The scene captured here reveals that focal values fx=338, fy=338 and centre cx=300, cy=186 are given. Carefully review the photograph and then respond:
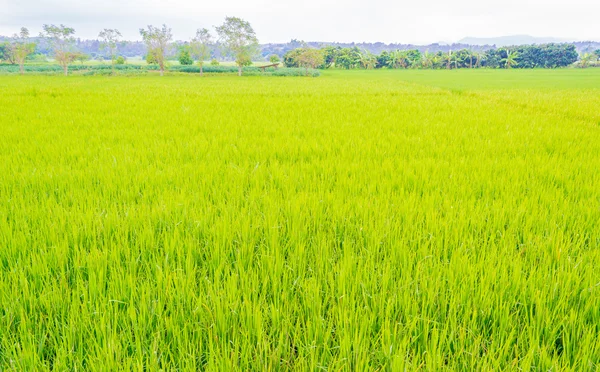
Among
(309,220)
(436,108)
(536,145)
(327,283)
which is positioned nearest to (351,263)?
(327,283)

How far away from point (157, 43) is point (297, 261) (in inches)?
1834

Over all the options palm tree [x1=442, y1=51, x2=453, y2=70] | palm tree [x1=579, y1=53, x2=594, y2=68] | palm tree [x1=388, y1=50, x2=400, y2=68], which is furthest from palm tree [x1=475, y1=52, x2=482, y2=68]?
palm tree [x1=579, y1=53, x2=594, y2=68]

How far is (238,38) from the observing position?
4238cm

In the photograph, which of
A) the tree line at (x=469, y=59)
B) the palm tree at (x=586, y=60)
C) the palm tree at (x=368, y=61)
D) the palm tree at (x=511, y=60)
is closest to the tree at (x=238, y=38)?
the tree line at (x=469, y=59)

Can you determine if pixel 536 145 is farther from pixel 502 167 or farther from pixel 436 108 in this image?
pixel 436 108

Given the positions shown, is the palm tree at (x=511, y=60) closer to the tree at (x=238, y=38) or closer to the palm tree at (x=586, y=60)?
the palm tree at (x=586, y=60)

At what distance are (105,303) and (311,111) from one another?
677 cm

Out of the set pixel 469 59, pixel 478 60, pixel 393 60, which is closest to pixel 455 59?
pixel 469 59

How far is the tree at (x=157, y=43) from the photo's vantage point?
39969 mm

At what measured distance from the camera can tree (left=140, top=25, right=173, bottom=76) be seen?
39969 millimetres

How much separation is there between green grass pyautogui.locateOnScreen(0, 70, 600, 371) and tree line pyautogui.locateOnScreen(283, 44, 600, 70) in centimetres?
7006

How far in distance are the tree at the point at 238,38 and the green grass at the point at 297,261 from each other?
4176 cm

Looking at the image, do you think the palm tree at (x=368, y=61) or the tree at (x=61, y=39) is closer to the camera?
the tree at (x=61, y=39)

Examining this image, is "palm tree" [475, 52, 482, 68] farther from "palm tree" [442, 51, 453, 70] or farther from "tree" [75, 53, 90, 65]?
"tree" [75, 53, 90, 65]
